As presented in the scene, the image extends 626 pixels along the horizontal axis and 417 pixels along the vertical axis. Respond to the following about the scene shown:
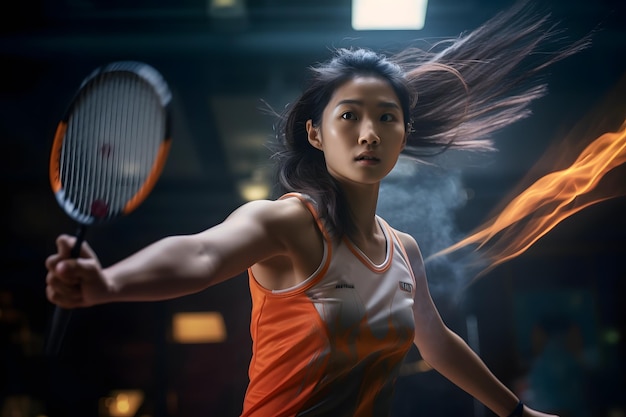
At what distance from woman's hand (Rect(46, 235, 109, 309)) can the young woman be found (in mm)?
124

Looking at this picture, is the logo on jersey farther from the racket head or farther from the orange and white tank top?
the racket head

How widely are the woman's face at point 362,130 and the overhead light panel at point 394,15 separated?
764 millimetres

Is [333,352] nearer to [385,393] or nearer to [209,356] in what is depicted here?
[385,393]

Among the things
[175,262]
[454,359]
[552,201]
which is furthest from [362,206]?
[552,201]

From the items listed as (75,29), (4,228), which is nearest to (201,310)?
(4,228)

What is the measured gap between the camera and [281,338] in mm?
1243

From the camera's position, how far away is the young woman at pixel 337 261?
3.92 feet

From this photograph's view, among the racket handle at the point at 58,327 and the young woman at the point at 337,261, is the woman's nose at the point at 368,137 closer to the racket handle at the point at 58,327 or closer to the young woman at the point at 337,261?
the young woman at the point at 337,261

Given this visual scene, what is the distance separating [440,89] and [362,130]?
14.6 inches

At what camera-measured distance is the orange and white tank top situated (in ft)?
3.99

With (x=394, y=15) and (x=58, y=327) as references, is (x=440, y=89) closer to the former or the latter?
(x=394, y=15)

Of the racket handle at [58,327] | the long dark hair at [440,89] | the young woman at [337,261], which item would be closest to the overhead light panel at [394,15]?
the long dark hair at [440,89]

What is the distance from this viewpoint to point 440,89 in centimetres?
158

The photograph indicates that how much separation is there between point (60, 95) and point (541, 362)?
1.96 metres
